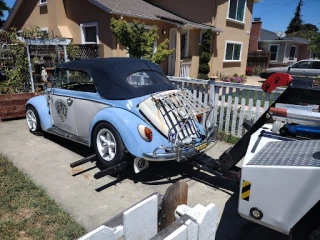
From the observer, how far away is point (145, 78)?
4.35m

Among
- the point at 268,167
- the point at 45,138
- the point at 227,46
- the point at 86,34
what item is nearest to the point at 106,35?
the point at 86,34

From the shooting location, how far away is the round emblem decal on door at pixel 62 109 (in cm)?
458

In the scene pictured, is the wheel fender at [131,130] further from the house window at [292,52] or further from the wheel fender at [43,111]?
the house window at [292,52]

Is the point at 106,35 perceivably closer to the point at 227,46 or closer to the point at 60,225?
the point at 227,46

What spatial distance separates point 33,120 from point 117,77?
275cm

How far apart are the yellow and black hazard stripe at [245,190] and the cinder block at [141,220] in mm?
884

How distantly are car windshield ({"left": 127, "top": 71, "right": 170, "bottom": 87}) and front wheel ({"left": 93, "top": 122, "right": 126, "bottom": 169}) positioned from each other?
2.88ft

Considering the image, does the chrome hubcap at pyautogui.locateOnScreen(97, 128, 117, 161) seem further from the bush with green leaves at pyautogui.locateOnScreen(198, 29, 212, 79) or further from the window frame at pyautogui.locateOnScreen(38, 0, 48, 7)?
the window frame at pyautogui.locateOnScreen(38, 0, 48, 7)

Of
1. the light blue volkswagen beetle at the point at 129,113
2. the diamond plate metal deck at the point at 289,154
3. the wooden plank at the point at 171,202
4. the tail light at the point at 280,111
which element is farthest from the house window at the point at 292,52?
the wooden plank at the point at 171,202

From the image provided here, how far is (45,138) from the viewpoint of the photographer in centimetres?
548

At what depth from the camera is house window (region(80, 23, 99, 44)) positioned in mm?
11942

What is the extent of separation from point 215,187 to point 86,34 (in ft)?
37.3

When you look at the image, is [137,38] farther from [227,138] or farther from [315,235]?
[315,235]

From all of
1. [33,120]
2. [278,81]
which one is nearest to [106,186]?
[278,81]
